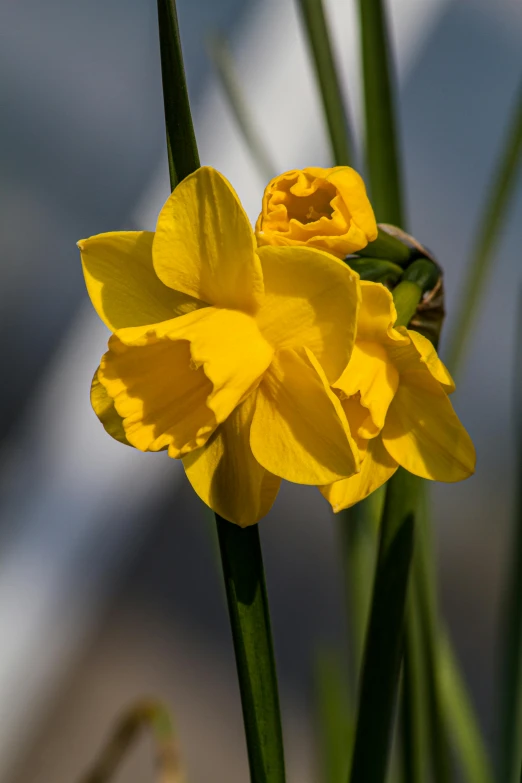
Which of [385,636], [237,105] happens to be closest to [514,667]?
[385,636]

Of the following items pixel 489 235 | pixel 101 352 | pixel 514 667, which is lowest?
pixel 101 352

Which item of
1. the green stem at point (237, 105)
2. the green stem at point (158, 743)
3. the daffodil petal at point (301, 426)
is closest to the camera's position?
the daffodil petal at point (301, 426)

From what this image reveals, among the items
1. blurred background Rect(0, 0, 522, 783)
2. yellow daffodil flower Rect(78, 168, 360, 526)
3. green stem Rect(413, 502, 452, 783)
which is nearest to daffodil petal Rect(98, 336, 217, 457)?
yellow daffodil flower Rect(78, 168, 360, 526)

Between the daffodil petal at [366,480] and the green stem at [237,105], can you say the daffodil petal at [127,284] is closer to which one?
the daffodil petal at [366,480]

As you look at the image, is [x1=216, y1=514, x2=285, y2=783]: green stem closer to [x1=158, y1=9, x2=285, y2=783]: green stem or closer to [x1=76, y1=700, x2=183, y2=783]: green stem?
[x1=158, y1=9, x2=285, y2=783]: green stem

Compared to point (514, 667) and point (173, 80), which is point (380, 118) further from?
point (514, 667)

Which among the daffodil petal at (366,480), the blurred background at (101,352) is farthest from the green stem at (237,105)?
the blurred background at (101,352)
